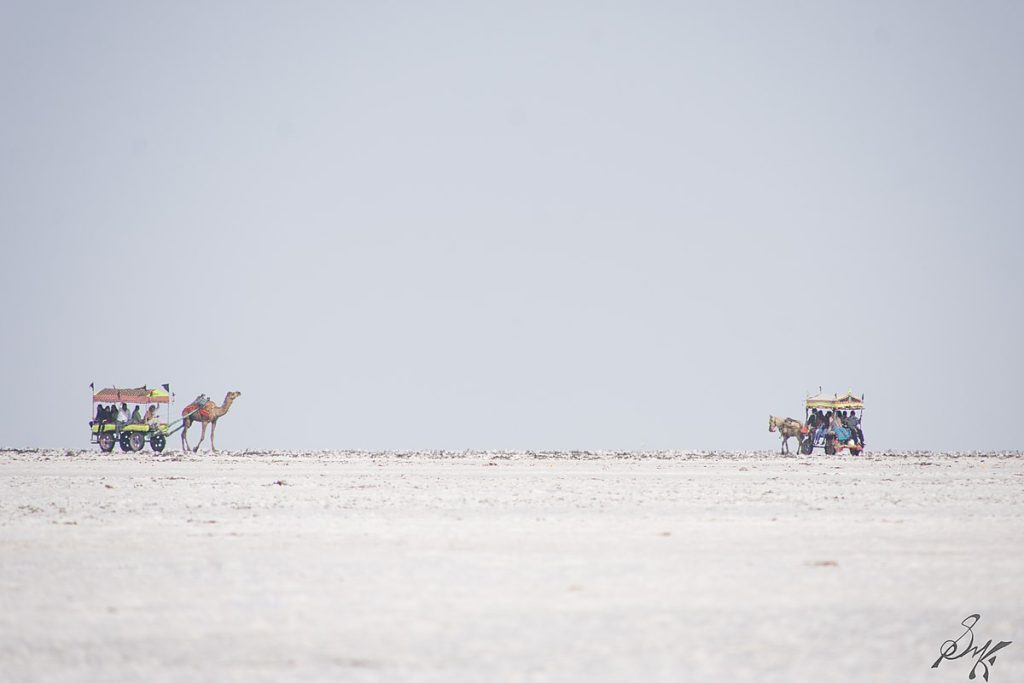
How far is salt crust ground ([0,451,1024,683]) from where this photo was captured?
768 cm

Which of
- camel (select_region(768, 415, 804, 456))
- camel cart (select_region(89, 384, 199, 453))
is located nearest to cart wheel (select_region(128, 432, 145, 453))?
camel cart (select_region(89, 384, 199, 453))

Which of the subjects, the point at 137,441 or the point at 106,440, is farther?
the point at 106,440

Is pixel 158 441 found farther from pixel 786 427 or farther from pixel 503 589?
pixel 503 589

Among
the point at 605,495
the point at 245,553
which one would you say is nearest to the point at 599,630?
the point at 245,553

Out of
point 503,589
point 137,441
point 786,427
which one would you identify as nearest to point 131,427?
point 137,441

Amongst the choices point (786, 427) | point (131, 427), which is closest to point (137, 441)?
point (131, 427)

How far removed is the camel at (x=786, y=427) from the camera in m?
56.0

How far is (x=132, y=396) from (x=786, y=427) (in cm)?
2928

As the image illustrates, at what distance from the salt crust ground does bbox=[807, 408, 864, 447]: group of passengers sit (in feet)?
110

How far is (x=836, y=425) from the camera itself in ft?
179

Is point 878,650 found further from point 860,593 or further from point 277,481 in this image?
point 277,481

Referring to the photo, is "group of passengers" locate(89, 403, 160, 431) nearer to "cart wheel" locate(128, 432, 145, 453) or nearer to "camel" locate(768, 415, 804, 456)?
"cart wheel" locate(128, 432, 145, 453)

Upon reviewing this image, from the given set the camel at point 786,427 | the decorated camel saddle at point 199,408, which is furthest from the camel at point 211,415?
the camel at point 786,427

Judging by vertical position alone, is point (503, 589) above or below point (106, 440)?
below
